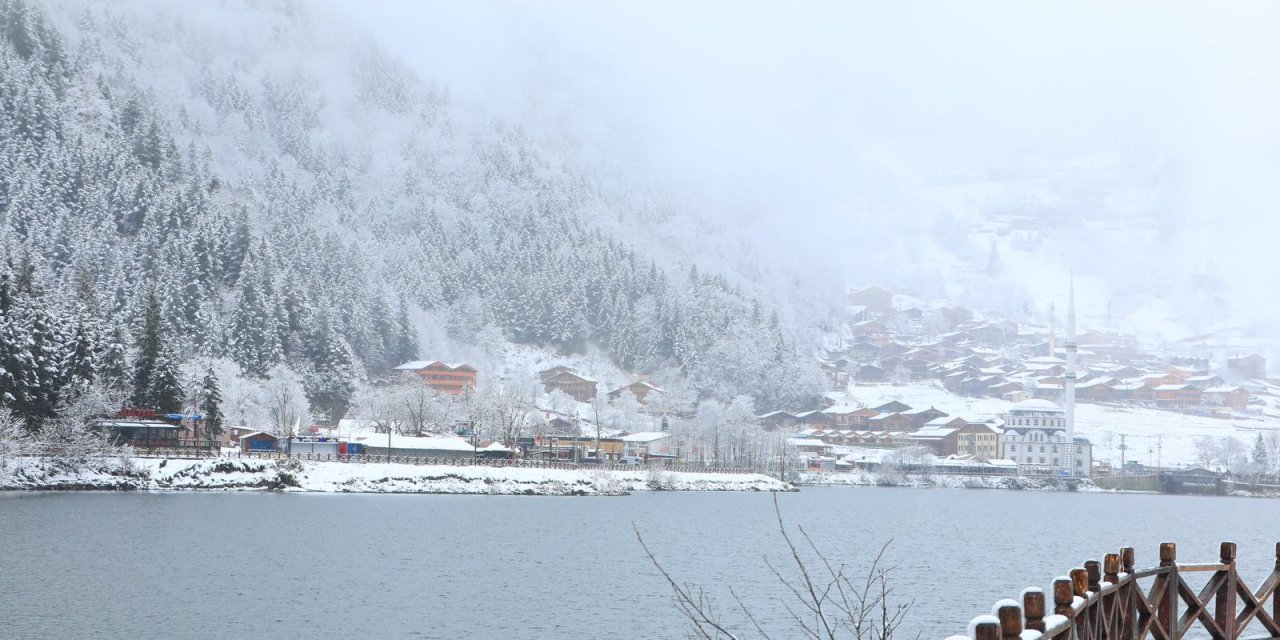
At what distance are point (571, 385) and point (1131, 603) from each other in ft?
612

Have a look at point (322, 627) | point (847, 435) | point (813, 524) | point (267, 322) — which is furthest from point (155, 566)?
point (847, 435)

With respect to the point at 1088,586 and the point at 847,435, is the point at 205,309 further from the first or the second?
the point at 1088,586

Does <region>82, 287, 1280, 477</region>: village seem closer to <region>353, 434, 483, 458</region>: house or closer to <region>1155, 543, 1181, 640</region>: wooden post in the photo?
<region>353, 434, 483, 458</region>: house

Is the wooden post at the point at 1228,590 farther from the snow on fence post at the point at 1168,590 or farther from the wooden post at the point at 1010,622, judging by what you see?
the wooden post at the point at 1010,622

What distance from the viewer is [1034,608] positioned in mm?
7777

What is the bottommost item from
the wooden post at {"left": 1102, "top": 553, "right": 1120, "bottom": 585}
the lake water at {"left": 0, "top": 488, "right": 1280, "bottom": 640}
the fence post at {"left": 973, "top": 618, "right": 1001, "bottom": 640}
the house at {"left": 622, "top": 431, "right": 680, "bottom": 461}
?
the lake water at {"left": 0, "top": 488, "right": 1280, "bottom": 640}

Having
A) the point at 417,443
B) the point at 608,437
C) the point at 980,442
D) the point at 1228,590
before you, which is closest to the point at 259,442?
the point at 417,443

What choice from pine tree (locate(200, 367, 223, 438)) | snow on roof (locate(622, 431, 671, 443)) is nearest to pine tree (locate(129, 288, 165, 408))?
pine tree (locate(200, 367, 223, 438))

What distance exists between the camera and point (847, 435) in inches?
7682

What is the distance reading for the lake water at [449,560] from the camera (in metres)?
32.9

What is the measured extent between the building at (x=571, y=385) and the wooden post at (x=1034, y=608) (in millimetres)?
187324

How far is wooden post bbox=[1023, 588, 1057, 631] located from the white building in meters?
174

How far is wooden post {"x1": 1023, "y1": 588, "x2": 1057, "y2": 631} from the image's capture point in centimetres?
772

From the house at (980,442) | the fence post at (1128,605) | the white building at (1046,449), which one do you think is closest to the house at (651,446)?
the house at (980,442)
